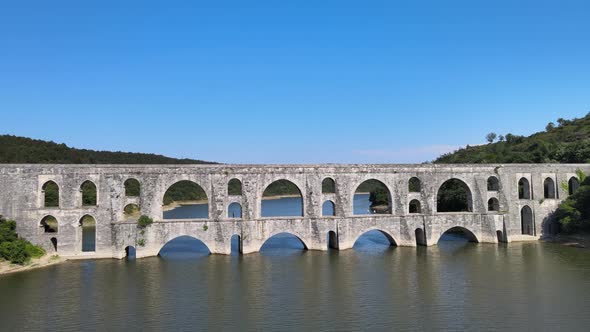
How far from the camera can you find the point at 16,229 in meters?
→ 31.4

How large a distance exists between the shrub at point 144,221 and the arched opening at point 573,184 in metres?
34.7

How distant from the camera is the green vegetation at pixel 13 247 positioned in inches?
1156

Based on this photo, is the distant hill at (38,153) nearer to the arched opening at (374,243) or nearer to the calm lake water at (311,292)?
the calm lake water at (311,292)

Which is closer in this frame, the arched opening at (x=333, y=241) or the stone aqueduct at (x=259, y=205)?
the stone aqueduct at (x=259, y=205)

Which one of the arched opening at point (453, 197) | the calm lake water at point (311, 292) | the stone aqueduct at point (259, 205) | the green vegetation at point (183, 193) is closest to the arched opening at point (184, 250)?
the calm lake water at point (311, 292)

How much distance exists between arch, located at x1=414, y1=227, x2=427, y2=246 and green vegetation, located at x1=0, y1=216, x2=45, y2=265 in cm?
2736

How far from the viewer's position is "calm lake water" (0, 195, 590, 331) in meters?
19.9

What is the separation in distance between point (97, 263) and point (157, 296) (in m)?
9.37

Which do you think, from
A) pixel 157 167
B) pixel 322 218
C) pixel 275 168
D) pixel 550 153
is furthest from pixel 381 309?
pixel 550 153

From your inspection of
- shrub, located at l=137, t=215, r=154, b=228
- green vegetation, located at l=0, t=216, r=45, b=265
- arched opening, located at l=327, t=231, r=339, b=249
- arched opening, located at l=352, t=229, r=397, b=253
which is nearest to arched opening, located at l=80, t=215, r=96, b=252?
green vegetation, located at l=0, t=216, r=45, b=265

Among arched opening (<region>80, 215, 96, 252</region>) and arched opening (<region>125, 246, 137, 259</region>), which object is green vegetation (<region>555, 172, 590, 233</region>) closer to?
arched opening (<region>125, 246, 137, 259</region>)

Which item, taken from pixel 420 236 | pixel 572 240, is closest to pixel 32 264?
pixel 420 236

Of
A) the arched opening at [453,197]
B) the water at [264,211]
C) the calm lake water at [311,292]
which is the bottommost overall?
the calm lake water at [311,292]

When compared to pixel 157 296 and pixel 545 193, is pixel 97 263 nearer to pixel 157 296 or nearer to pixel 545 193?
pixel 157 296
